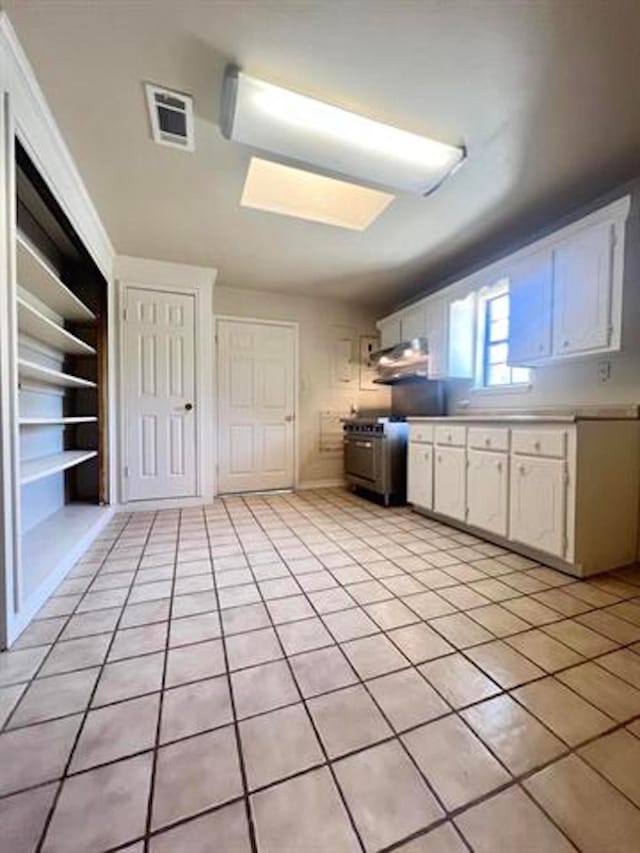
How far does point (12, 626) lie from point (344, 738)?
138 centimetres

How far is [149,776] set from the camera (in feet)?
3.26

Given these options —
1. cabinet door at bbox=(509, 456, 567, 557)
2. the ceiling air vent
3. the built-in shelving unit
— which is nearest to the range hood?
cabinet door at bbox=(509, 456, 567, 557)

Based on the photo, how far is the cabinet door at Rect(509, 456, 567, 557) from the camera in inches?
87.9

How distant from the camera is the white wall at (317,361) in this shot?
4.75 metres

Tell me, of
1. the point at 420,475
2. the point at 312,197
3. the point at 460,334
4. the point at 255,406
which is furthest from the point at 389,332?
the point at 312,197

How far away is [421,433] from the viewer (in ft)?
11.5

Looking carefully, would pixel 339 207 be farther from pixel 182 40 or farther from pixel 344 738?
pixel 344 738

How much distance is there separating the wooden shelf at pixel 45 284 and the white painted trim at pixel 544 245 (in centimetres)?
308

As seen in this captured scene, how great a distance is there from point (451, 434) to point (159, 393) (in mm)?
2750

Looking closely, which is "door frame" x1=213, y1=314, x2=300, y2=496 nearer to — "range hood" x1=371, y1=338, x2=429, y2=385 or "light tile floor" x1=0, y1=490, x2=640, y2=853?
"range hood" x1=371, y1=338, x2=429, y2=385

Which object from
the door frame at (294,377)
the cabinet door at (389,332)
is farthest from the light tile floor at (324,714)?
the cabinet door at (389,332)

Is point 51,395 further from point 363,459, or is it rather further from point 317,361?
point 363,459

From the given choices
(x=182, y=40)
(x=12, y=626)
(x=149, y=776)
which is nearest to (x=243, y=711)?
(x=149, y=776)

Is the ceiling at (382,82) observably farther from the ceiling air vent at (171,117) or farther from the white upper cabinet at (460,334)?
the white upper cabinet at (460,334)
